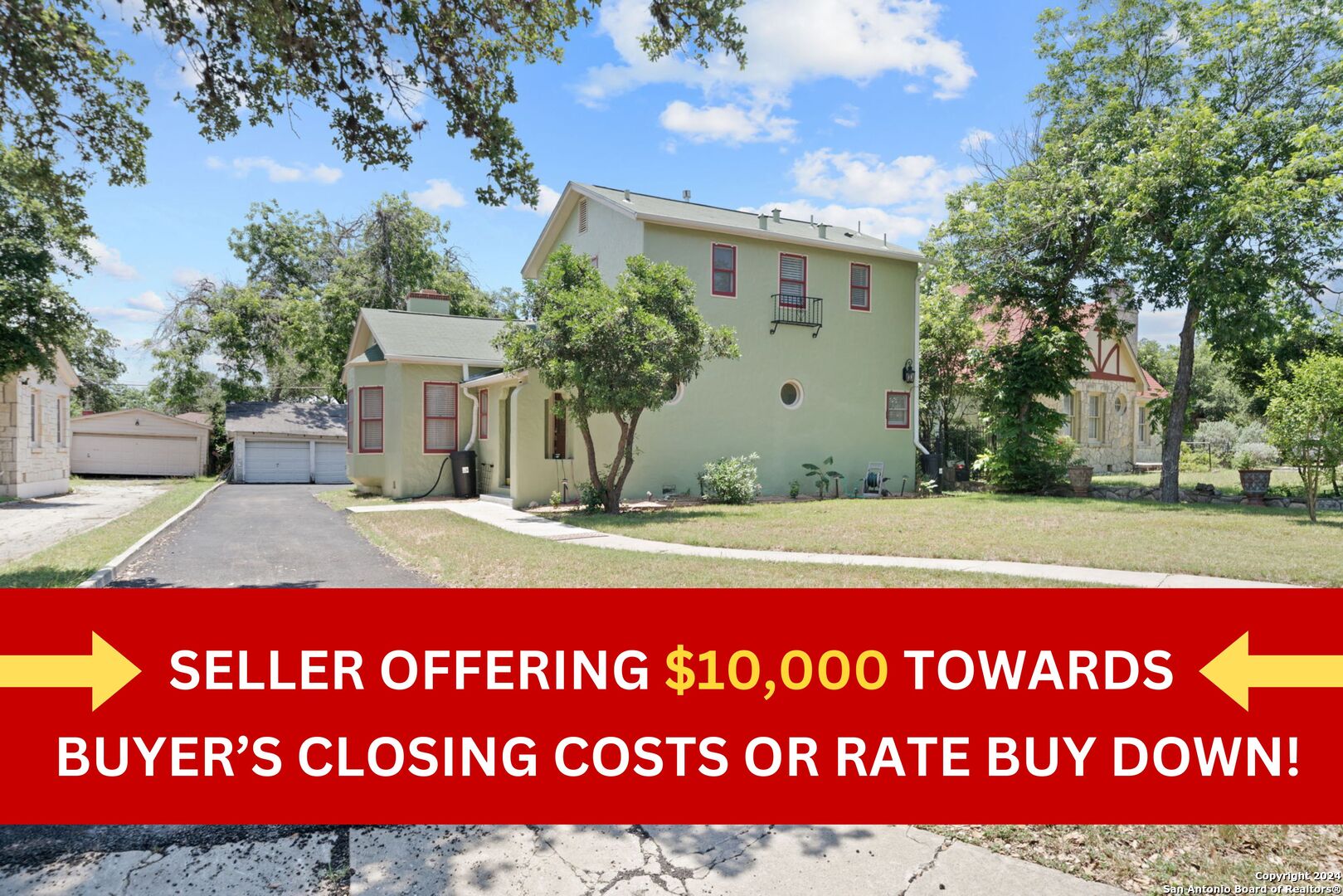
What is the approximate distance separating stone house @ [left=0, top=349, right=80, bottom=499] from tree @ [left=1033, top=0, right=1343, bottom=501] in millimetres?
25631

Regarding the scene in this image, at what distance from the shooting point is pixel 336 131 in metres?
8.51

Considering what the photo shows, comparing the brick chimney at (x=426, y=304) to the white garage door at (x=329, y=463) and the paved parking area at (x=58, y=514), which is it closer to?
the paved parking area at (x=58, y=514)

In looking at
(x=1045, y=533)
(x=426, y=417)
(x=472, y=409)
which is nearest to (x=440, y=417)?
(x=426, y=417)

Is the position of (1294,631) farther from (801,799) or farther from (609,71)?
(609,71)

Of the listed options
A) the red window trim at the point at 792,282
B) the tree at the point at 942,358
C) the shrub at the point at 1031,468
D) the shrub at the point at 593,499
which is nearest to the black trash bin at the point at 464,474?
the shrub at the point at 593,499

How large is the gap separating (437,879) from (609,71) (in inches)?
381

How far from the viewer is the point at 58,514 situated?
609 inches

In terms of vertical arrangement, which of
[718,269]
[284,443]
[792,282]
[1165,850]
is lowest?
[1165,850]

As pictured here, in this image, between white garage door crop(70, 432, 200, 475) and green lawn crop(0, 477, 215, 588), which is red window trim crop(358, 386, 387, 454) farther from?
white garage door crop(70, 432, 200, 475)

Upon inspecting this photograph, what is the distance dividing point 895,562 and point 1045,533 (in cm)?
376

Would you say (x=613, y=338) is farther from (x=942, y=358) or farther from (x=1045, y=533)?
(x=942, y=358)

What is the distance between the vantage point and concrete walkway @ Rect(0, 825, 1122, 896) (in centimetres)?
270

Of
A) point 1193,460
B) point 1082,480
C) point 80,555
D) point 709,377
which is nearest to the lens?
point 80,555

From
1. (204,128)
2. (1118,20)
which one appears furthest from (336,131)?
(1118,20)
